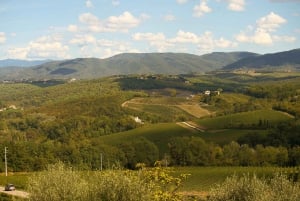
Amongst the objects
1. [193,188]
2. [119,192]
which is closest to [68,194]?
[119,192]

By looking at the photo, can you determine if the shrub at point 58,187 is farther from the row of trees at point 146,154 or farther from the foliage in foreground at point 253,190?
the row of trees at point 146,154

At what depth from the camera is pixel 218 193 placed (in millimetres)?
32469

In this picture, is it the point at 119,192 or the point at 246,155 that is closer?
the point at 119,192

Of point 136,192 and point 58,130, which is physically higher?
point 136,192

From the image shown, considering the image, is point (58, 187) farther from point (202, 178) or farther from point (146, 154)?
point (146, 154)

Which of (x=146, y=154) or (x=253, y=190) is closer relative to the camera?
(x=253, y=190)

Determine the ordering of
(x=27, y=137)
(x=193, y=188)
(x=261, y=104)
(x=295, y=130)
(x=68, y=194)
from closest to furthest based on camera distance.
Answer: (x=68, y=194), (x=193, y=188), (x=295, y=130), (x=27, y=137), (x=261, y=104)

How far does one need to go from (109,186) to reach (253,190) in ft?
36.3

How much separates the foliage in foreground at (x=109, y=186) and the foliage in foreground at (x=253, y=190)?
8064mm

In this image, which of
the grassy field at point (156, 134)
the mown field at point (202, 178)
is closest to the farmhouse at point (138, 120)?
the grassy field at point (156, 134)

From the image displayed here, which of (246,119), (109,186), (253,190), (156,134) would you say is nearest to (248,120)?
(246,119)

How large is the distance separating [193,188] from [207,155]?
38.4 m

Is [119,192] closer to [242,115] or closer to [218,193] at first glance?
[218,193]

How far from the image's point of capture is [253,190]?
31203 mm
